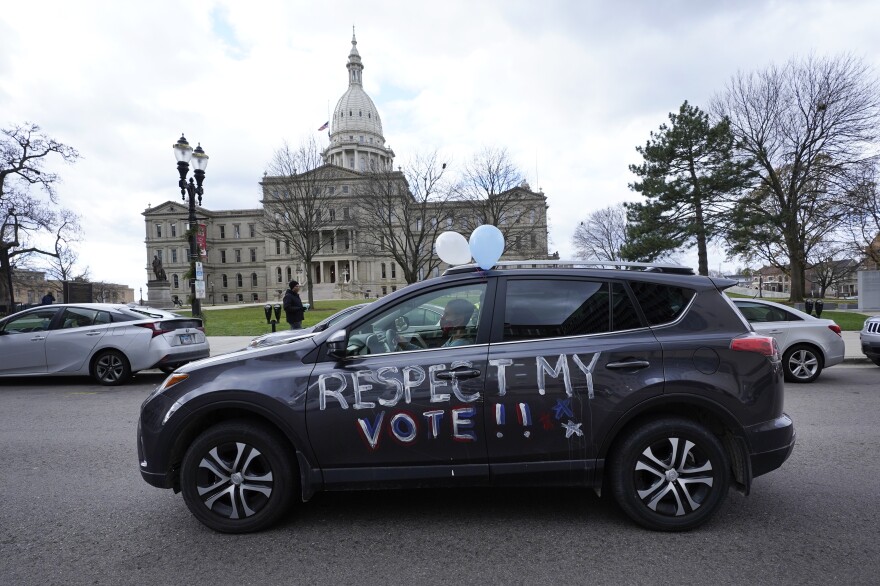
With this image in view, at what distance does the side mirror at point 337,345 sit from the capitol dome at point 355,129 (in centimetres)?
9710

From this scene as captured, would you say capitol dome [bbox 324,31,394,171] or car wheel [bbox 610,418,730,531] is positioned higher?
capitol dome [bbox 324,31,394,171]

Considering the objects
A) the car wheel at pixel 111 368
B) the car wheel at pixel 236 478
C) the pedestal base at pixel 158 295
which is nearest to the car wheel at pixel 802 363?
the car wheel at pixel 236 478

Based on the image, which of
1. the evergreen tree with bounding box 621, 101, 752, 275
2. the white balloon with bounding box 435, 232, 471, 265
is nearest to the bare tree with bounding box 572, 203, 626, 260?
the evergreen tree with bounding box 621, 101, 752, 275

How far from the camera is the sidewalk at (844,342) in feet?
36.1

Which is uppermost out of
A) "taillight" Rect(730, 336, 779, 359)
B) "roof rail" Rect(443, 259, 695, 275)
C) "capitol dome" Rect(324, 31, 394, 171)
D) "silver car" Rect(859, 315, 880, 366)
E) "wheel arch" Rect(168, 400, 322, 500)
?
"capitol dome" Rect(324, 31, 394, 171)

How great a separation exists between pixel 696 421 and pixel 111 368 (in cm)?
982

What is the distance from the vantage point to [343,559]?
2.91 metres

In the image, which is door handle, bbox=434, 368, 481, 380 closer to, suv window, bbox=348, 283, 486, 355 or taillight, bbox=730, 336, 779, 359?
suv window, bbox=348, 283, 486, 355

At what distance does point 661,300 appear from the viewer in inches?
133

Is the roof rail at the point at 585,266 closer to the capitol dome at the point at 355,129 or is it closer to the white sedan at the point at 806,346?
the white sedan at the point at 806,346

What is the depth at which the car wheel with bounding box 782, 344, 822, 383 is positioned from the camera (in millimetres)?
8617

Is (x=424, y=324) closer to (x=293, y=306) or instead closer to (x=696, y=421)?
(x=696, y=421)

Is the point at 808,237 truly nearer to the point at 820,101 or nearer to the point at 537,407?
the point at 820,101

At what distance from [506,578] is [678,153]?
3479 centimetres
